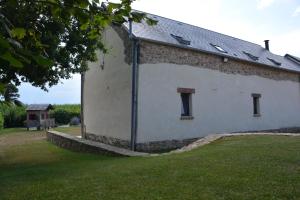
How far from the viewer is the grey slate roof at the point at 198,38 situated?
14.2 metres

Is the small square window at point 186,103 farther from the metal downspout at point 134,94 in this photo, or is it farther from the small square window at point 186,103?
the metal downspout at point 134,94

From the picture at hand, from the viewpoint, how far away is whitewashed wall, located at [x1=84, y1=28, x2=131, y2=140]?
44.9 ft

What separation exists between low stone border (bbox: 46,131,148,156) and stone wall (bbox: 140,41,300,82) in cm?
361

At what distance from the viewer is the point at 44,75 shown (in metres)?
11.5

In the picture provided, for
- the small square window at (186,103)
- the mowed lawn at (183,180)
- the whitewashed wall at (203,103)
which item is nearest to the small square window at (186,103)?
the small square window at (186,103)

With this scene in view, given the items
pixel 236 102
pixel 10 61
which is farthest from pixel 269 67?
pixel 10 61

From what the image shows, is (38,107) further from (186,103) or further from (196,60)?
(196,60)

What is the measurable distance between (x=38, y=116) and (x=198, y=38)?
17.7 m

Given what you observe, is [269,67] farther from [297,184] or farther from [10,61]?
[10,61]

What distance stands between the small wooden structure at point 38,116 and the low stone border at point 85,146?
33.7ft

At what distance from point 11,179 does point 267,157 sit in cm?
583

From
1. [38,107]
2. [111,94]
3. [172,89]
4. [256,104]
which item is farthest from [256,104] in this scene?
[38,107]

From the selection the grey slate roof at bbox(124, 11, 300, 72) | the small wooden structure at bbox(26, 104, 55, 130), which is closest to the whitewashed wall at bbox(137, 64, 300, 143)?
the grey slate roof at bbox(124, 11, 300, 72)

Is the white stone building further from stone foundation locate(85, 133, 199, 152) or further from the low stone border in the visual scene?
the low stone border
